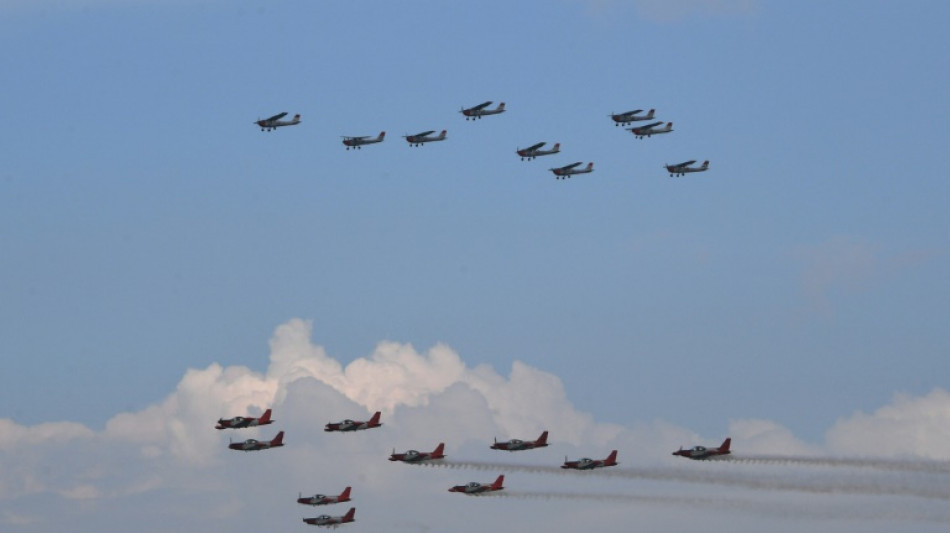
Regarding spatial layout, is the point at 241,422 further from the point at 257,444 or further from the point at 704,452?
the point at 704,452

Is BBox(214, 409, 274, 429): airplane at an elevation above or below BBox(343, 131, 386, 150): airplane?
below

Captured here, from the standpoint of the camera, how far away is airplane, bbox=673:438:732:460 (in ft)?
590

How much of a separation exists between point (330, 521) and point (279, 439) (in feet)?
41.8

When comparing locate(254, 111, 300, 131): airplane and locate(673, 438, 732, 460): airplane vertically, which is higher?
locate(254, 111, 300, 131): airplane

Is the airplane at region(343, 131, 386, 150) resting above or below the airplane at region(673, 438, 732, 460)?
above

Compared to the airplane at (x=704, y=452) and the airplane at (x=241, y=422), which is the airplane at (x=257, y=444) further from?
the airplane at (x=704, y=452)

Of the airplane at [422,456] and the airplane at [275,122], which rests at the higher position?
the airplane at [275,122]

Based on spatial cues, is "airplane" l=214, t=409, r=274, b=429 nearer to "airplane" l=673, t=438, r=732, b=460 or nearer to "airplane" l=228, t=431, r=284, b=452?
"airplane" l=228, t=431, r=284, b=452

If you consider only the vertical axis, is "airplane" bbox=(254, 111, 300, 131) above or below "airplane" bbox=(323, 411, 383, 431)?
above

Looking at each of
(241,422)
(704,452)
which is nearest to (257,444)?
(241,422)

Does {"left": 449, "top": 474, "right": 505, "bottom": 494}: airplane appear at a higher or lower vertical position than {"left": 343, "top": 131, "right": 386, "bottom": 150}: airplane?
lower

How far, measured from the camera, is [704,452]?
181 meters

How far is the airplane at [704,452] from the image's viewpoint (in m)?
180

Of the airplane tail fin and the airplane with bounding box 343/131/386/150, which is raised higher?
the airplane with bounding box 343/131/386/150
